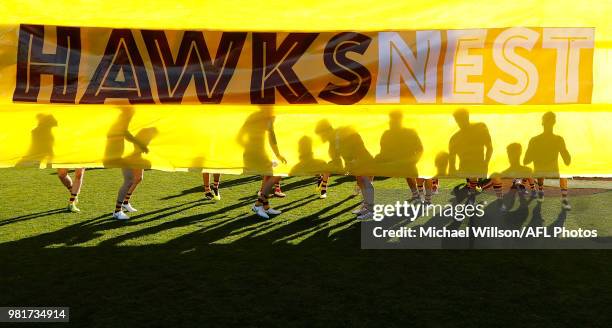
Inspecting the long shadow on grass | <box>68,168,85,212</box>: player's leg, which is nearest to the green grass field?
the long shadow on grass

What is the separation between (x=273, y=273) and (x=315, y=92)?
7.89 ft

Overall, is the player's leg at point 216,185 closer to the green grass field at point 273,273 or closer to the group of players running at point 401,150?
the green grass field at point 273,273

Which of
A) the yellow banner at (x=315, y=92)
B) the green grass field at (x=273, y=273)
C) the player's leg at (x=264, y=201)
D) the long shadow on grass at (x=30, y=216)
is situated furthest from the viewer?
the player's leg at (x=264, y=201)

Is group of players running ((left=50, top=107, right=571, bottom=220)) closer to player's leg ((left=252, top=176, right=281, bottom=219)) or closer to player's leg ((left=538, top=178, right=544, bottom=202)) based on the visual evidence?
player's leg ((left=252, top=176, right=281, bottom=219))

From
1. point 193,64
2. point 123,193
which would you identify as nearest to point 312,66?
point 193,64

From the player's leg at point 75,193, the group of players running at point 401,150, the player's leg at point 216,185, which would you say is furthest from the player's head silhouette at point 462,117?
the player's leg at point 75,193

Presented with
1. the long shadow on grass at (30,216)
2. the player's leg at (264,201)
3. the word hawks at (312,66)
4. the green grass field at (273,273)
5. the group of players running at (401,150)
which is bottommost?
the green grass field at (273,273)

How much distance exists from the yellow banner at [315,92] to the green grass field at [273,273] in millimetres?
1400

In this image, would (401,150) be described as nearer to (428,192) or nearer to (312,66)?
(312,66)

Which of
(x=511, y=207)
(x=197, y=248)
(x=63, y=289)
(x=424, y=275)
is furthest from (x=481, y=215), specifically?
(x=63, y=289)

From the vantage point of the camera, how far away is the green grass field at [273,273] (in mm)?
6391

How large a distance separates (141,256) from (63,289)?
1.49 metres

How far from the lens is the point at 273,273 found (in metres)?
7.68

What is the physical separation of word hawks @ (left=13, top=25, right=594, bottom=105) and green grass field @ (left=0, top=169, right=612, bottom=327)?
2.24 meters
